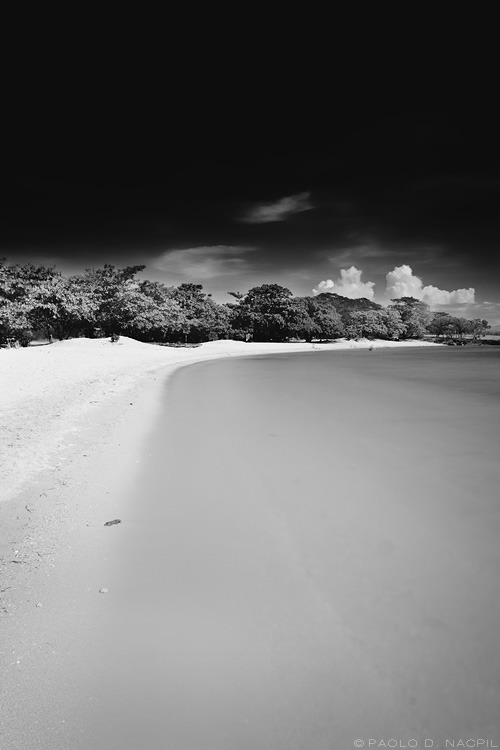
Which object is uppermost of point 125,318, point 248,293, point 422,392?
point 248,293

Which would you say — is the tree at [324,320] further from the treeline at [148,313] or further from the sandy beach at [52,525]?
the sandy beach at [52,525]

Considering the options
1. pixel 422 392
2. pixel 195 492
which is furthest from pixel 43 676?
pixel 422 392

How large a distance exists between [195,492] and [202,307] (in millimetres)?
45679

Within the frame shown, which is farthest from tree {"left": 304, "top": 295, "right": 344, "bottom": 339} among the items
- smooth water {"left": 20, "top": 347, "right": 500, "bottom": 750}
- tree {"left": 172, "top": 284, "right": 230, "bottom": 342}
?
smooth water {"left": 20, "top": 347, "right": 500, "bottom": 750}

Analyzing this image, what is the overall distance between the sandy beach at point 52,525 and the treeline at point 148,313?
2142 centimetres

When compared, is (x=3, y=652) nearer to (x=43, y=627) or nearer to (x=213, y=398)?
(x=43, y=627)

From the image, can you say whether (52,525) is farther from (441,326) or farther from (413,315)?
(441,326)

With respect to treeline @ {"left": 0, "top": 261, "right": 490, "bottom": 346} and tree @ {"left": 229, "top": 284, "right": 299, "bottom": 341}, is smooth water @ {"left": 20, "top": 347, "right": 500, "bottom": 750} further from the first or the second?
tree @ {"left": 229, "top": 284, "right": 299, "bottom": 341}

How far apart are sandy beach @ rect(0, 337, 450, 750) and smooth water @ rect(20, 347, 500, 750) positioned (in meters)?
0.26

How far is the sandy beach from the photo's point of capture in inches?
77.8

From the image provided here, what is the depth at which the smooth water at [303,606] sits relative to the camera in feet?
5.96

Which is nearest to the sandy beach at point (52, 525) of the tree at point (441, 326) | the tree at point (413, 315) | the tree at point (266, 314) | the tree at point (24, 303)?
the tree at point (24, 303)

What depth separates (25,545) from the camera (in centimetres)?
310

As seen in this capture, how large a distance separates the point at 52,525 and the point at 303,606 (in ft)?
8.27
